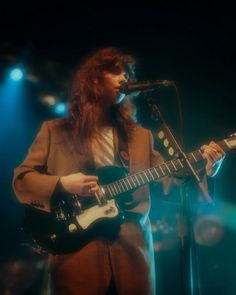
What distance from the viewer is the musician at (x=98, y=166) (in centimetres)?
232

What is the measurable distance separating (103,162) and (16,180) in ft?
1.92

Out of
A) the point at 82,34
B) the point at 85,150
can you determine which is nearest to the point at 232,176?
the point at 82,34

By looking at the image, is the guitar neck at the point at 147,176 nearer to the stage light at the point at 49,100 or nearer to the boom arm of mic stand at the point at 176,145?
the boom arm of mic stand at the point at 176,145

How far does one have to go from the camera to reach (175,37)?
16.6 ft

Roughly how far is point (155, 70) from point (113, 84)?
245 cm

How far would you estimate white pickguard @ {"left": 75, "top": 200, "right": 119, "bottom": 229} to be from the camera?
7.91ft

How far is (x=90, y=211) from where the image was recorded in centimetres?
245

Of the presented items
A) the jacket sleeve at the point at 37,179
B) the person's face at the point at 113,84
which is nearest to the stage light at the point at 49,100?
the person's face at the point at 113,84

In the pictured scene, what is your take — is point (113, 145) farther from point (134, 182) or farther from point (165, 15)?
point (165, 15)

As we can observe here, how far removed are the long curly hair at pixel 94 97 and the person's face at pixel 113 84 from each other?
1.4 inches

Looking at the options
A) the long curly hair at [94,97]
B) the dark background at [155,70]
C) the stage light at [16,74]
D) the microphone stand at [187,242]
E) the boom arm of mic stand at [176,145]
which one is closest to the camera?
the microphone stand at [187,242]

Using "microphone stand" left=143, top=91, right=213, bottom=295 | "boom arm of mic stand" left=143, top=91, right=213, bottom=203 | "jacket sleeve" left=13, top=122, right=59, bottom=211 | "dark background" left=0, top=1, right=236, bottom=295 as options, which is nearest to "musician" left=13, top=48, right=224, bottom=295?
"jacket sleeve" left=13, top=122, right=59, bottom=211

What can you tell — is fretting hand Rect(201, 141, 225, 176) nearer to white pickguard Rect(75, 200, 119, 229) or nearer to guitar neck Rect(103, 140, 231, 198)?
guitar neck Rect(103, 140, 231, 198)

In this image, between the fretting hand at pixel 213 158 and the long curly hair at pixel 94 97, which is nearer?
the fretting hand at pixel 213 158
